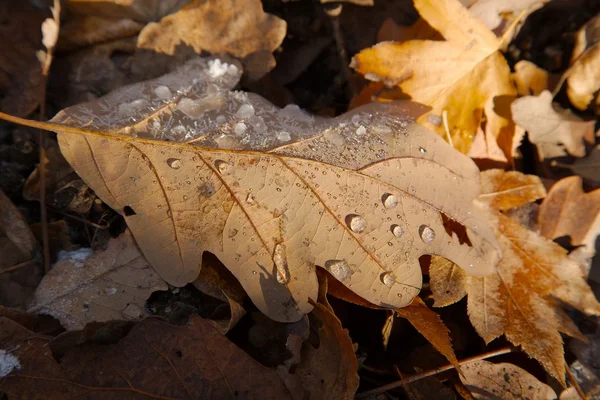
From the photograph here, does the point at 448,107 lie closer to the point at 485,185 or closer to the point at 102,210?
the point at 485,185

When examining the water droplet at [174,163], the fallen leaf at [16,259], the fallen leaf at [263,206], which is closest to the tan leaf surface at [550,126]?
the fallen leaf at [263,206]

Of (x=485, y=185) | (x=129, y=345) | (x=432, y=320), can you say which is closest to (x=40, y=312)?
(x=129, y=345)

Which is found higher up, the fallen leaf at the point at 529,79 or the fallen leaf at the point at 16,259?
the fallen leaf at the point at 529,79

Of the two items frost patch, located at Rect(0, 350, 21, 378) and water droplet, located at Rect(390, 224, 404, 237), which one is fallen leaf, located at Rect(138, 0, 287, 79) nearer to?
water droplet, located at Rect(390, 224, 404, 237)

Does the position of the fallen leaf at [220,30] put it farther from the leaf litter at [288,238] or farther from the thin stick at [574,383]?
the thin stick at [574,383]

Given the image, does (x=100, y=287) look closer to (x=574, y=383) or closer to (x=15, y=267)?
(x=15, y=267)
